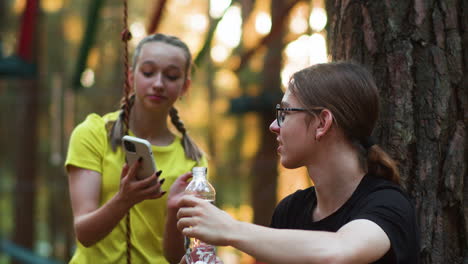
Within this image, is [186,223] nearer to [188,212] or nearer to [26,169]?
[188,212]

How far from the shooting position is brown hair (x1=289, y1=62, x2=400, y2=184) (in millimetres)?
1833

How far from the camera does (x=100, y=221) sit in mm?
2271

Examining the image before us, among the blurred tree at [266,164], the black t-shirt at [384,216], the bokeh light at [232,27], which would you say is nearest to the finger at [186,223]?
the black t-shirt at [384,216]

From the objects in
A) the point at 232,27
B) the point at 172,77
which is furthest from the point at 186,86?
the point at 232,27

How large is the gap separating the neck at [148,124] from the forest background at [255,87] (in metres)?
0.58

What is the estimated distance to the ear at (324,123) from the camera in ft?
6.00

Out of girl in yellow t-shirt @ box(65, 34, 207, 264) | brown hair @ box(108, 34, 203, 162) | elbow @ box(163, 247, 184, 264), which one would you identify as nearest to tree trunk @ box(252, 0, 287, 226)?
brown hair @ box(108, 34, 203, 162)

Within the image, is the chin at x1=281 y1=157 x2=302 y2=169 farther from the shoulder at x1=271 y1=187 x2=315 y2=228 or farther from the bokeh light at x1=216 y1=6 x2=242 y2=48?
the bokeh light at x1=216 y1=6 x2=242 y2=48

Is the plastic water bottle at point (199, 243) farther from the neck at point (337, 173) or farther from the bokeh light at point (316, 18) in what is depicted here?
the bokeh light at point (316, 18)

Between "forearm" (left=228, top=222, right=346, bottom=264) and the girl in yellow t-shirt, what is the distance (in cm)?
65

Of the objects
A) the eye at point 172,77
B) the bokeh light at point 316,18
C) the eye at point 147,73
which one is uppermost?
the bokeh light at point 316,18

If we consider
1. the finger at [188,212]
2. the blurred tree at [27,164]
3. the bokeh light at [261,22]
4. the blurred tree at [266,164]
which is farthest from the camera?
the bokeh light at [261,22]

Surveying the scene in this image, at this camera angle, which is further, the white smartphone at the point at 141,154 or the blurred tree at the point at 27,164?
the blurred tree at the point at 27,164

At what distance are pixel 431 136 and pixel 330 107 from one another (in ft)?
1.89
